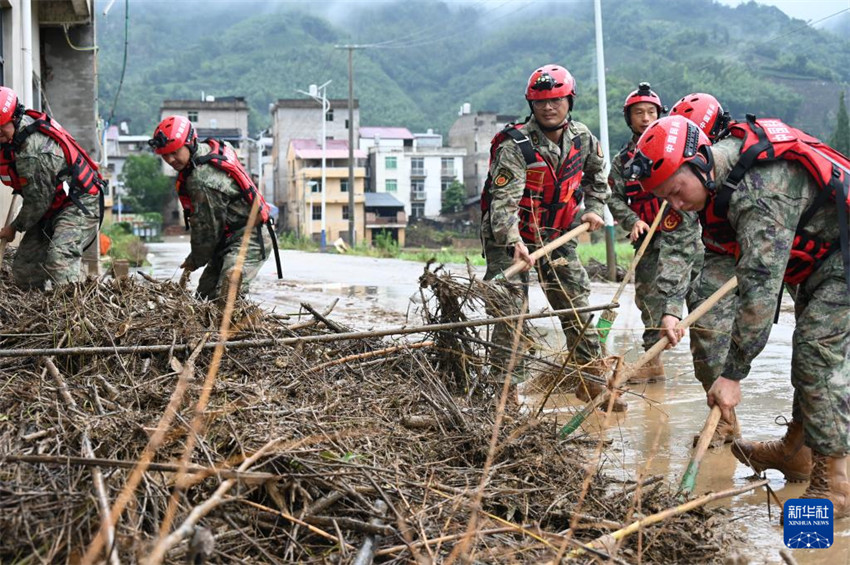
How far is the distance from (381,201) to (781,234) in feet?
216

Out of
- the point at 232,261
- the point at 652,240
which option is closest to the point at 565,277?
the point at 652,240

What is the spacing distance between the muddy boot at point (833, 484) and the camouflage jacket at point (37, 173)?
555cm

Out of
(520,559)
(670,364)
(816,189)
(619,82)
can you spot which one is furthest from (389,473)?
(619,82)

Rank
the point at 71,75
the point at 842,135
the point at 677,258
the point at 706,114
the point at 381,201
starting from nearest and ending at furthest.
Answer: the point at 706,114 < the point at 677,258 < the point at 71,75 < the point at 842,135 < the point at 381,201

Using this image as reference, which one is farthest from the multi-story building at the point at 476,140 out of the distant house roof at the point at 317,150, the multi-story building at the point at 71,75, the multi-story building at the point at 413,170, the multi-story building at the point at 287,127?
the multi-story building at the point at 71,75

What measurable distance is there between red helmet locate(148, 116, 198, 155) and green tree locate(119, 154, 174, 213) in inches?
2858

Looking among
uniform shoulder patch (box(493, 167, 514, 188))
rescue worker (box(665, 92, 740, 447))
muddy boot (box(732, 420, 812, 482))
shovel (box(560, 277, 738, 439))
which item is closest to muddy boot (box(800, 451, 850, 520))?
muddy boot (box(732, 420, 812, 482))

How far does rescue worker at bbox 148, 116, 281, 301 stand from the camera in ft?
22.2

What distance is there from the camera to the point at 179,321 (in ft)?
15.2

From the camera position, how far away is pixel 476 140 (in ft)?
264

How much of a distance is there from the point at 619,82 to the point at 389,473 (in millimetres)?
76633

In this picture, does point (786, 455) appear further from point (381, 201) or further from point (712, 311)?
point (381, 201)

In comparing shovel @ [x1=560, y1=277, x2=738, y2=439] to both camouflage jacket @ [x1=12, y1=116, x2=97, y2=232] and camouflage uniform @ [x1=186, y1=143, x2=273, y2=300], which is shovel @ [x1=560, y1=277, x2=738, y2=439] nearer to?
camouflage uniform @ [x1=186, y1=143, x2=273, y2=300]

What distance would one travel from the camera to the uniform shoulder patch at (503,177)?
6.06 meters
